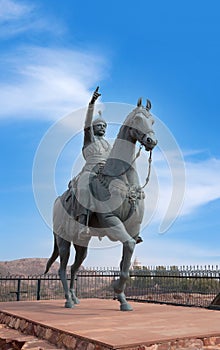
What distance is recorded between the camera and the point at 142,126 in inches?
255

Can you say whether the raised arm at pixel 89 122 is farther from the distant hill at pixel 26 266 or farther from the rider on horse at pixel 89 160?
the distant hill at pixel 26 266

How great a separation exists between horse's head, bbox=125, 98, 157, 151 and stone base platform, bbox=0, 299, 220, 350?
277 centimetres

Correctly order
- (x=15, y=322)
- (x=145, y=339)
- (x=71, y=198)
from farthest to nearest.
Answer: (x=71, y=198) → (x=15, y=322) → (x=145, y=339)

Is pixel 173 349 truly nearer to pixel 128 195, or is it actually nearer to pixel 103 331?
pixel 103 331

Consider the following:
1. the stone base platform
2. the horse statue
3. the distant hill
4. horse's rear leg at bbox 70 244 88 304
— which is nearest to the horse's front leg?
the horse statue

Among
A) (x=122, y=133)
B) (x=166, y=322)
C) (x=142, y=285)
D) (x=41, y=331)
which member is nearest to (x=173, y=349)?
(x=166, y=322)

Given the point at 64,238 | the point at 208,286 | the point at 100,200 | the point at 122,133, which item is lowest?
the point at 208,286

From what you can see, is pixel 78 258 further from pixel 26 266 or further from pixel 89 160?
pixel 26 266

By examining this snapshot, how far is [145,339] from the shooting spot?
427 centimetres

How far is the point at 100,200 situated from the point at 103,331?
2.51 m

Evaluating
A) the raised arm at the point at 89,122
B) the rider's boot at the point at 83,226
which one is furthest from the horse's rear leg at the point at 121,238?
the raised arm at the point at 89,122

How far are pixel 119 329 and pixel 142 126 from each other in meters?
3.23

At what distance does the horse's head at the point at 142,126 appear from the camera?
6.39m

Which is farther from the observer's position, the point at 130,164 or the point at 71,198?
the point at 71,198
